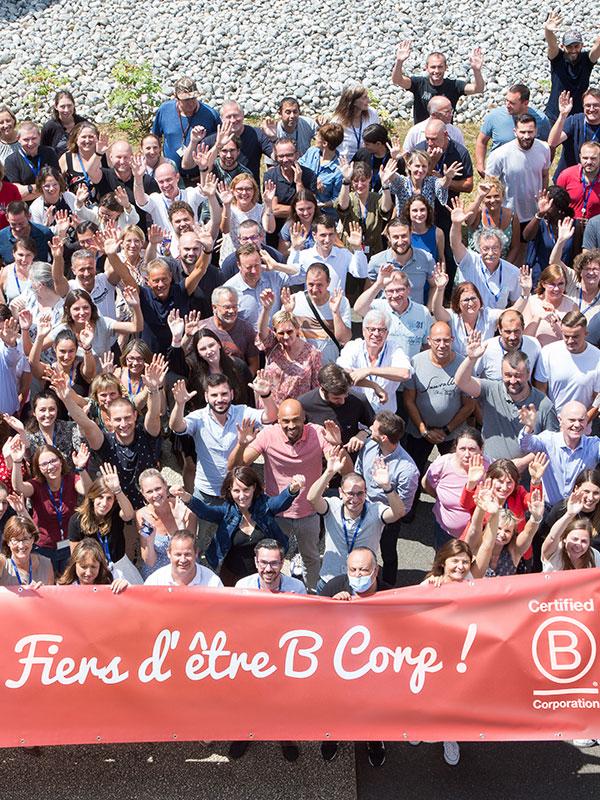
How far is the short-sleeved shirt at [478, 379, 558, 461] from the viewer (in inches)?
428

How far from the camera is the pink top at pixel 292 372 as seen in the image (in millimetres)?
11273

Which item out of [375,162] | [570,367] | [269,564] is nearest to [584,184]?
[375,162]

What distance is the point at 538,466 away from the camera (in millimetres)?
10031

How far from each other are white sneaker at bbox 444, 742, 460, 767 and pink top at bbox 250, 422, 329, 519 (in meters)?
2.22

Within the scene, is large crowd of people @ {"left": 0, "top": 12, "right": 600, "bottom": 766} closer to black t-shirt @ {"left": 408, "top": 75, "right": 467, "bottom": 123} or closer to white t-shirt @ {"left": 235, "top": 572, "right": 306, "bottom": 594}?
white t-shirt @ {"left": 235, "top": 572, "right": 306, "bottom": 594}

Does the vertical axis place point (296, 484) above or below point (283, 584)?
above

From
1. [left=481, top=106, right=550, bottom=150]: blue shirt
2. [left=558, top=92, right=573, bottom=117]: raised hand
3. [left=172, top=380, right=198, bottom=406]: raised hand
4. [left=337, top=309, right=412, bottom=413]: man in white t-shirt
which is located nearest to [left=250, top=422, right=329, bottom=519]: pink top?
[left=172, top=380, right=198, bottom=406]: raised hand

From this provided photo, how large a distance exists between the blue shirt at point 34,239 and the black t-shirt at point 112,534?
4.20 metres

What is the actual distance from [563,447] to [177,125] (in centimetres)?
691

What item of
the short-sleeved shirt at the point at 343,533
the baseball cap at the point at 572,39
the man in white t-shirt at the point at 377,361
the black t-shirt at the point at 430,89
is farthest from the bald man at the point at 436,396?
the baseball cap at the point at 572,39

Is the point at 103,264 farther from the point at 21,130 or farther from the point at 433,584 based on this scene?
the point at 433,584

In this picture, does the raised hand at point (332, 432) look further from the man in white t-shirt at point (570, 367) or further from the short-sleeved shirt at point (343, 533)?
the man in white t-shirt at point (570, 367)

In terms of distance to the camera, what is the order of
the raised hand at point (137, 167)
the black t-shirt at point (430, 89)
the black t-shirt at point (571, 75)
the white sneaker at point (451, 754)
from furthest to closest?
the black t-shirt at point (571, 75) < the black t-shirt at point (430, 89) < the raised hand at point (137, 167) < the white sneaker at point (451, 754)

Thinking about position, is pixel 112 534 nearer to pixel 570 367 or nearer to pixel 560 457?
pixel 560 457
